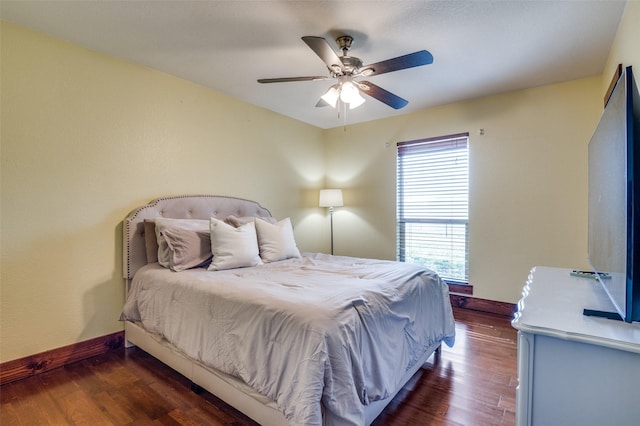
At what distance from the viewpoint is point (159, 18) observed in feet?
6.58

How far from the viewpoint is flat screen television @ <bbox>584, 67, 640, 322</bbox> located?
93 centimetres

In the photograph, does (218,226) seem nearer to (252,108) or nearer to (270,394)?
(270,394)

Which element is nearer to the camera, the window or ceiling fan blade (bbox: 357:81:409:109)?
ceiling fan blade (bbox: 357:81:409:109)

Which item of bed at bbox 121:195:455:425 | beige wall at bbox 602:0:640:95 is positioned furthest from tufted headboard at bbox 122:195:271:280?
beige wall at bbox 602:0:640:95

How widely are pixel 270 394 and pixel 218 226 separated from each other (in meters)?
1.47

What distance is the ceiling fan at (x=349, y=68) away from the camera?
6.08 feet

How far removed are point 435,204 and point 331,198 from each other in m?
1.40

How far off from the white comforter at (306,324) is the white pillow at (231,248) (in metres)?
0.10

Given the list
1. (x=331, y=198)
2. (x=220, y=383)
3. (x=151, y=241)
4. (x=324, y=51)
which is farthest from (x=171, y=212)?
(x=331, y=198)

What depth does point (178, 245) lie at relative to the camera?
2.38m

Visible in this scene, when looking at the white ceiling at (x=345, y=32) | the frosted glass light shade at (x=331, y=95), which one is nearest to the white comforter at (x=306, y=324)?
the frosted glass light shade at (x=331, y=95)

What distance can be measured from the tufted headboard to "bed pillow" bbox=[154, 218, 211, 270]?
20 cm

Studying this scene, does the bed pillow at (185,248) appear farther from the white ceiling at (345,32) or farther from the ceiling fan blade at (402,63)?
the ceiling fan blade at (402,63)

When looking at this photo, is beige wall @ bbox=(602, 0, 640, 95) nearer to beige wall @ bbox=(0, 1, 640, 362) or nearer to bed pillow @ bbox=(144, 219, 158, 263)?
beige wall @ bbox=(0, 1, 640, 362)
